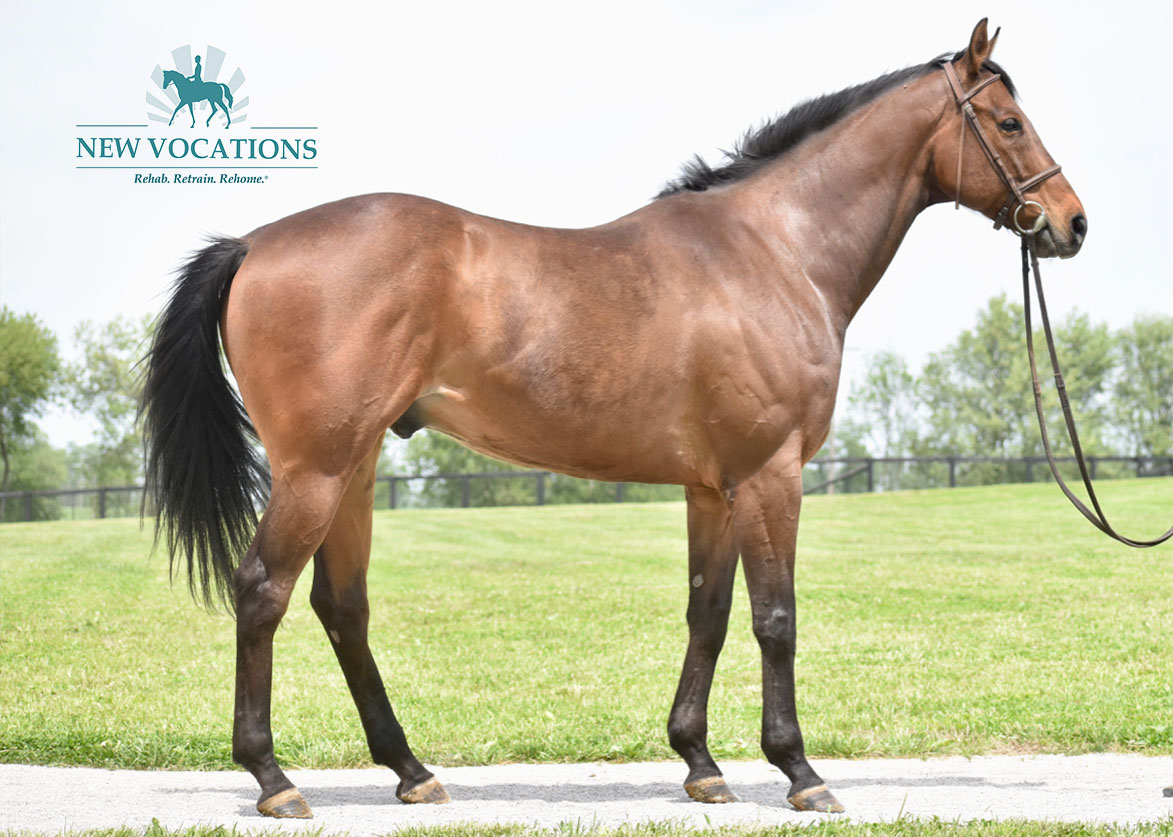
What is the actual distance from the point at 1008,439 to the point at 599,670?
5476 cm

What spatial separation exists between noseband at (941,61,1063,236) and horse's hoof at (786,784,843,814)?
260 centimetres

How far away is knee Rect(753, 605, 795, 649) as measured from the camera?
4629 millimetres

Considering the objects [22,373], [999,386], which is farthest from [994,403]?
[22,373]

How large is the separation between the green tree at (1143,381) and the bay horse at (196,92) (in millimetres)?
59705

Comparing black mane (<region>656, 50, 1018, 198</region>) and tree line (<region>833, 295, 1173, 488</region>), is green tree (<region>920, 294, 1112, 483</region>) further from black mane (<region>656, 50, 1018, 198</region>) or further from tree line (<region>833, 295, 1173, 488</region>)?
black mane (<region>656, 50, 1018, 198</region>)

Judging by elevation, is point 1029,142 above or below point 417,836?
above

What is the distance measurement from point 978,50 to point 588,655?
6.09m

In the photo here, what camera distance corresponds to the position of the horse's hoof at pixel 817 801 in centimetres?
456

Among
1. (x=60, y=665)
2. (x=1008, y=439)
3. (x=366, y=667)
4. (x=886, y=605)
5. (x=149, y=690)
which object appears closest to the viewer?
(x=366, y=667)

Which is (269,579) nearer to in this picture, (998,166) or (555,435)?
(555,435)

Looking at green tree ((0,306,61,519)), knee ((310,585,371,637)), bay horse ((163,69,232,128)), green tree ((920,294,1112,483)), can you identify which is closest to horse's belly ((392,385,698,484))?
knee ((310,585,371,637))

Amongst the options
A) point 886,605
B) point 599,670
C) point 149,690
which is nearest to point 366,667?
point 149,690

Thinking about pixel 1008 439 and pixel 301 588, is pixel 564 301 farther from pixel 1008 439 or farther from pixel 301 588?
pixel 1008 439

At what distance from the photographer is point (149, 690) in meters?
7.74
